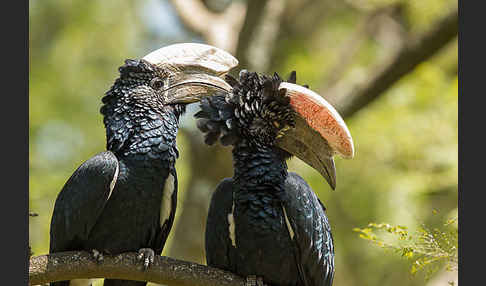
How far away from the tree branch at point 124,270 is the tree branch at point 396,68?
4.35 m

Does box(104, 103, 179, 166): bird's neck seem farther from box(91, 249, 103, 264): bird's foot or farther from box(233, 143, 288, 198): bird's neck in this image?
box(91, 249, 103, 264): bird's foot

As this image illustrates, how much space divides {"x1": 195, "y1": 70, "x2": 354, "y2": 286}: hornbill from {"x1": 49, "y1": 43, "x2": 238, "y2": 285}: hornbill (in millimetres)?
289

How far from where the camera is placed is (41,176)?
8750 mm

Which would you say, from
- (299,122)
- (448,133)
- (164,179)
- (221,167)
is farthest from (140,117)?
(448,133)

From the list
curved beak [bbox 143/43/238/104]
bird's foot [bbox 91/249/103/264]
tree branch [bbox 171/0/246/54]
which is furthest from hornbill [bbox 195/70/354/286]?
tree branch [bbox 171/0/246/54]

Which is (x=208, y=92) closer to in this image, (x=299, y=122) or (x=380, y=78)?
(x=299, y=122)

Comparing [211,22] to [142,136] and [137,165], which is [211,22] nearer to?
[142,136]

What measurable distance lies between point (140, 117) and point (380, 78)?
13.4 ft

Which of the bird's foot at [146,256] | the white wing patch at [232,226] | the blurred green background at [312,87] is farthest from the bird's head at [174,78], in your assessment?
the blurred green background at [312,87]

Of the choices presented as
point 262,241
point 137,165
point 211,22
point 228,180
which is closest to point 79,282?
point 137,165

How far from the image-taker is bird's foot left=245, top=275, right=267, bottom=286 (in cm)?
363

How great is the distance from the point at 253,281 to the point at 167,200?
32.1 inches

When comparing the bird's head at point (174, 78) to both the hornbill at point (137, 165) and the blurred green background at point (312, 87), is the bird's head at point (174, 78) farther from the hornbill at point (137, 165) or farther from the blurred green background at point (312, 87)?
the blurred green background at point (312, 87)

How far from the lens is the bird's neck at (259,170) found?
3762mm
